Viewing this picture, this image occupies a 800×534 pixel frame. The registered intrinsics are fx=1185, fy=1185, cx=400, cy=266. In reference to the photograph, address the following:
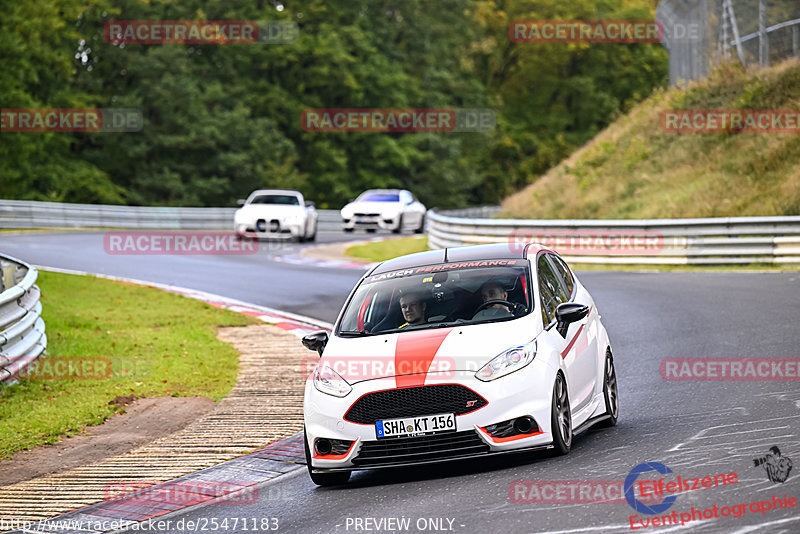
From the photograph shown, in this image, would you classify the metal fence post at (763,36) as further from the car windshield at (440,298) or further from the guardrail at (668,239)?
the car windshield at (440,298)

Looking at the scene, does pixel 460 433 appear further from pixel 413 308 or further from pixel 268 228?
pixel 268 228

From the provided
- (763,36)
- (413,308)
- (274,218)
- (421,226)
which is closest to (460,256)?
(413,308)

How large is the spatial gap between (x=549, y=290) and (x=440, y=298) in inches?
34.1

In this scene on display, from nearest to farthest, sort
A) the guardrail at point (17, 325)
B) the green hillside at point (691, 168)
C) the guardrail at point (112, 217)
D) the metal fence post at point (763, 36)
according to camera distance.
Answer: the guardrail at point (17, 325) → the green hillside at point (691, 168) → the metal fence post at point (763, 36) → the guardrail at point (112, 217)

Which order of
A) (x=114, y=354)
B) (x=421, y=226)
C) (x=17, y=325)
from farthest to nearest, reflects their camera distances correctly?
(x=421, y=226) < (x=114, y=354) < (x=17, y=325)

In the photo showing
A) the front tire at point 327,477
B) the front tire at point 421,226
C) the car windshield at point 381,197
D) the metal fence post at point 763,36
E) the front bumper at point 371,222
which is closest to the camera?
the front tire at point 327,477

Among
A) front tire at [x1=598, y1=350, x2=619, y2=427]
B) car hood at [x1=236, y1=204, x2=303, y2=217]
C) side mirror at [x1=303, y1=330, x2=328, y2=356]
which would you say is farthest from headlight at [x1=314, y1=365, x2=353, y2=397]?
car hood at [x1=236, y1=204, x2=303, y2=217]

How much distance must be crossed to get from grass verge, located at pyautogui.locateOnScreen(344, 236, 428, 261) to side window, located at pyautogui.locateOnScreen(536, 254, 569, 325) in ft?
67.7

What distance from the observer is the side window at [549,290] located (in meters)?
8.76

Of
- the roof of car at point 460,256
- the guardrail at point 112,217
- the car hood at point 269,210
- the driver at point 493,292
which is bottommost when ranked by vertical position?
the guardrail at point 112,217

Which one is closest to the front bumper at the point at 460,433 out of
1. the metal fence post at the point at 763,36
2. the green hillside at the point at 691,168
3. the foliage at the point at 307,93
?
the green hillside at the point at 691,168

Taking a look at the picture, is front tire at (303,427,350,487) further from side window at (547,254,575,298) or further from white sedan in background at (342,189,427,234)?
white sedan in background at (342,189,427,234)

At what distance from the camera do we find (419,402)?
7.87 meters

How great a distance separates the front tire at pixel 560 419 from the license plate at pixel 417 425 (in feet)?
2.29
